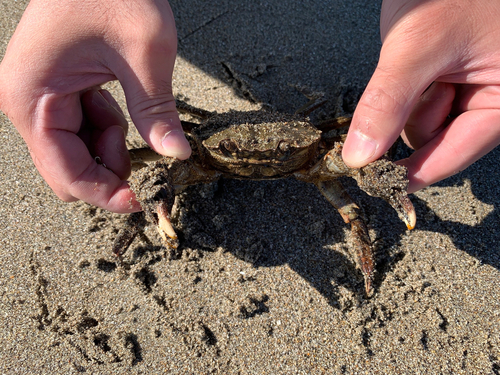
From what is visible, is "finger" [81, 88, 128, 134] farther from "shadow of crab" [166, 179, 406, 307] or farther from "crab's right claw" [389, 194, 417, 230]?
"crab's right claw" [389, 194, 417, 230]

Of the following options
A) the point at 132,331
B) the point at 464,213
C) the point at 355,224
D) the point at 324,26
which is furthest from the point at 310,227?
the point at 324,26

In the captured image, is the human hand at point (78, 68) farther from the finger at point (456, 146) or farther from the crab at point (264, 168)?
the finger at point (456, 146)

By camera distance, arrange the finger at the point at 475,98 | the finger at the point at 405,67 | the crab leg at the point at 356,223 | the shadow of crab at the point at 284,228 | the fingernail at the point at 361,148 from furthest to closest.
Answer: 1. the shadow of crab at the point at 284,228
2. the crab leg at the point at 356,223
3. the finger at the point at 475,98
4. the fingernail at the point at 361,148
5. the finger at the point at 405,67

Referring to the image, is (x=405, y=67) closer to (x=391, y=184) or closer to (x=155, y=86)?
(x=391, y=184)

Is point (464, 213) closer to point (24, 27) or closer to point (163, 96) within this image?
point (163, 96)

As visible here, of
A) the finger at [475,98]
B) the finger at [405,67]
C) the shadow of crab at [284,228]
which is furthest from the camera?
the shadow of crab at [284,228]

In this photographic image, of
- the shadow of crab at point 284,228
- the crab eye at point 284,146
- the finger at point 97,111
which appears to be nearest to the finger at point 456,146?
the shadow of crab at point 284,228
